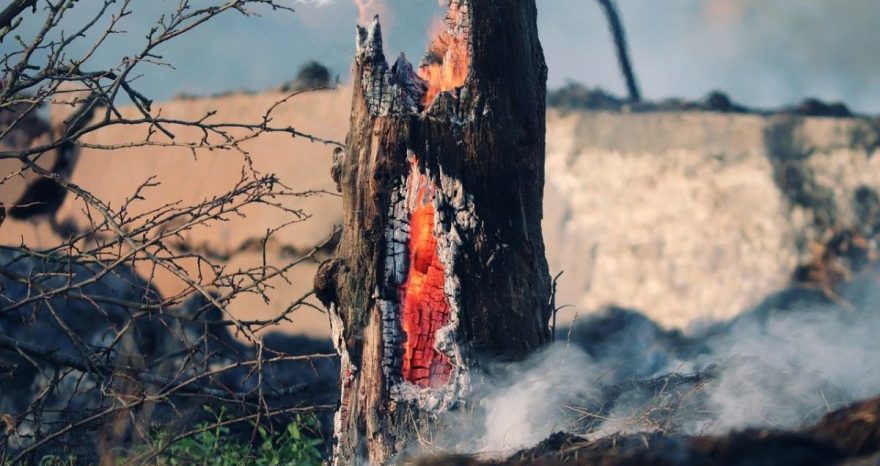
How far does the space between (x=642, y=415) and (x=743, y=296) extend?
16.0 ft

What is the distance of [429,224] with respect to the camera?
373cm

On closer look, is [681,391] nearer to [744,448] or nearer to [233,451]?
[744,448]

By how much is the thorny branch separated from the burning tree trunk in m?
0.51

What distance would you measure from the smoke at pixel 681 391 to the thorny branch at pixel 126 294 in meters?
0.99

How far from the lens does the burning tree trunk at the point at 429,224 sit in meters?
3.68

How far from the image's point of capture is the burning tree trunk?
3.68m

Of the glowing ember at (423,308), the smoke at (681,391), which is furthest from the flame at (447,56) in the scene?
the smoke at (681,391)

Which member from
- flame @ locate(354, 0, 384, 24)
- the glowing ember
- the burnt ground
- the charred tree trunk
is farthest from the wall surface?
the burnt ground

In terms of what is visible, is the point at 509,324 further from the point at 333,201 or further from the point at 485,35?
the point at 333,201

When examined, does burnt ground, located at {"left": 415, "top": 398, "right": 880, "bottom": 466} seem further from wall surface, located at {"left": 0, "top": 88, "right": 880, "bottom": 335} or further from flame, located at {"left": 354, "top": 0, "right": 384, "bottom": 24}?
wall surface, located at {"left": 0, "top": 88, "right": 880, "bottom": 335}

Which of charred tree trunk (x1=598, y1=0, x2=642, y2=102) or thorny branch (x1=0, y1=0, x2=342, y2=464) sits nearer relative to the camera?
thorny branch (x1=0, y1=0, x2=342, y2=464)

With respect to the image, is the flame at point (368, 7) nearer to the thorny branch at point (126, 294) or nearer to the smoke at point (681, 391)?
the thorny branch at point (126, 294)

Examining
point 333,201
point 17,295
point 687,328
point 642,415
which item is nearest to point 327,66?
point 333,201

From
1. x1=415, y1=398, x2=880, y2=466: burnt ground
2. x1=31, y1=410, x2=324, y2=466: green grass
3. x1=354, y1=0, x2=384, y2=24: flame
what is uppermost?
x1=354, y1=0, x2=384, y2=24: flame
